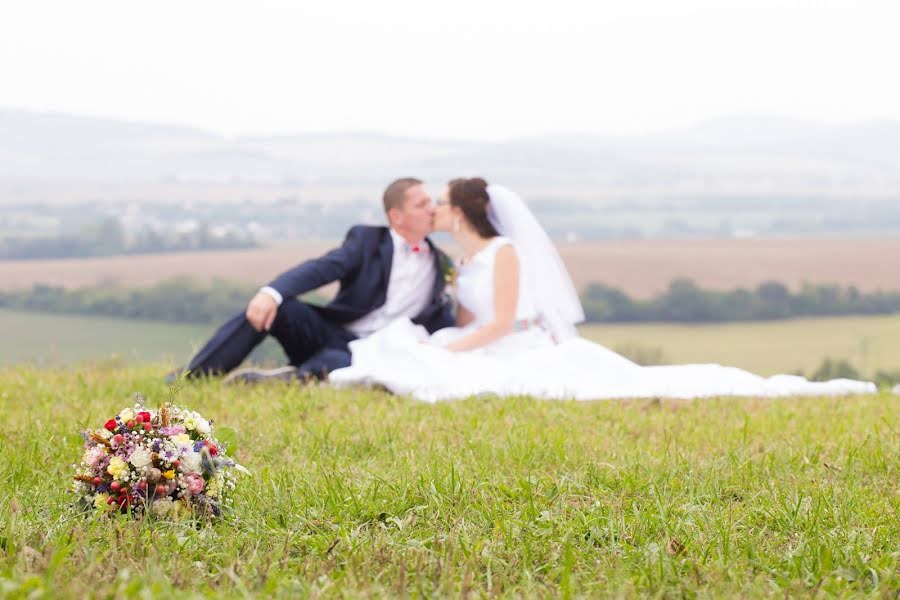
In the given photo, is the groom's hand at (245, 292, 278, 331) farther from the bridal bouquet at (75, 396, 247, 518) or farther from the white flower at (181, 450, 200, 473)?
the white flower at (181, 450, 200, 473)

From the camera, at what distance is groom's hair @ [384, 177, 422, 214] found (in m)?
9.84

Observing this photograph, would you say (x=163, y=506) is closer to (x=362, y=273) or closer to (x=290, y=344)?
(x=290, y=344)

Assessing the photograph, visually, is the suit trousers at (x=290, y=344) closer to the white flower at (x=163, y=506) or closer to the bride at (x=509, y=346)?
the bride at (x=509, y=346)

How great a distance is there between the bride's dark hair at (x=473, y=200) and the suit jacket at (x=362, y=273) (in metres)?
0.39

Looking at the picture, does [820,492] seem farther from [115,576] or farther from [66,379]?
[66,379]

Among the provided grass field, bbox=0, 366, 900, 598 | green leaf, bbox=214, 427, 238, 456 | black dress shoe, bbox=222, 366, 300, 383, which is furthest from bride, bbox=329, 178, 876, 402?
green leaf, bbox=214, 427, 238, 456

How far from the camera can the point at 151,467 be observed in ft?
14.9

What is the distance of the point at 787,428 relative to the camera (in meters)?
7.30

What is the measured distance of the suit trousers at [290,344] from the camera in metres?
9.47

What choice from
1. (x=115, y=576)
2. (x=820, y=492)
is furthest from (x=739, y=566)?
(x=115, y=576)

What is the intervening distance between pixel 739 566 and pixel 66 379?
643 cm

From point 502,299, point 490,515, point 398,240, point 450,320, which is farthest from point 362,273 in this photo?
point 490,515

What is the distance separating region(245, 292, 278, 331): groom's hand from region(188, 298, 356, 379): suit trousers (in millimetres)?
90

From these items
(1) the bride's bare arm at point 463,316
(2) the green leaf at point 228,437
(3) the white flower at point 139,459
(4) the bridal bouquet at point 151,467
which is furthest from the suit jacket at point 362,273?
(3) the white flower at point 139,459
